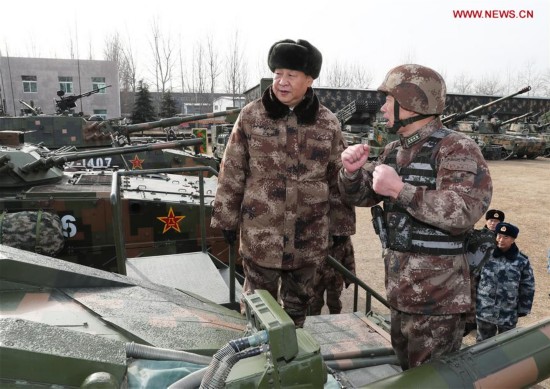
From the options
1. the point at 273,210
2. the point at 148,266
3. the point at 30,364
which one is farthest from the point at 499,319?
the point at 30,364

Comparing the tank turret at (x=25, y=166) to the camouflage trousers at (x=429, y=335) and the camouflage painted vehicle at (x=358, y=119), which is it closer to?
the camouflage trousers at (x=429, y=335)

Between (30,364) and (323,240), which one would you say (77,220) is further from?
(30,364)

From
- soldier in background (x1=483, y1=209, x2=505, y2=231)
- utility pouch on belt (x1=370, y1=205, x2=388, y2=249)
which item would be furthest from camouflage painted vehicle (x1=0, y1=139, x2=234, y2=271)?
utility pouch on belt (x1=370, y1=205, x2=388, y2=249)

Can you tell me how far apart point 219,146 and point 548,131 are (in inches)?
690

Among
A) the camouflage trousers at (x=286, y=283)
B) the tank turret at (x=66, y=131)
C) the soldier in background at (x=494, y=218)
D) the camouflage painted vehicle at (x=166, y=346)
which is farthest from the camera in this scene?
the tank turret at (x=66, y=131)

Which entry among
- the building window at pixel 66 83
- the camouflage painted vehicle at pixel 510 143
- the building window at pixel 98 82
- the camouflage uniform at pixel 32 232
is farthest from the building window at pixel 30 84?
the camouflage uniform at pixel 32 232

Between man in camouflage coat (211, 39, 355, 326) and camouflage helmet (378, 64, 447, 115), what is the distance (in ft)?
2.08

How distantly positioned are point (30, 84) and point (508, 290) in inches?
1463

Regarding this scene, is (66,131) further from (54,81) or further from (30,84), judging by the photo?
(30,84)

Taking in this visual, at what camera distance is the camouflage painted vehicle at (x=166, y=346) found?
113 cm

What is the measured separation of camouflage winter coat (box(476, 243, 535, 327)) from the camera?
370 cm

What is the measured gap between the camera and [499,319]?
12.2 ft

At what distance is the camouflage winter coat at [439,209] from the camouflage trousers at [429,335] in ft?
0.18

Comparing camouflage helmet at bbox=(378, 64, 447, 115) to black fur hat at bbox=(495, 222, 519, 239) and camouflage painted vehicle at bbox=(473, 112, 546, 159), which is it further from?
camouflage painted vehicle at bbox=(473, 112, 546, 159)
